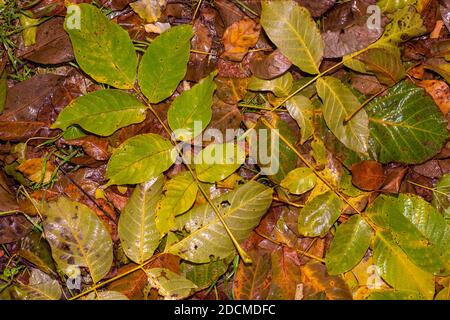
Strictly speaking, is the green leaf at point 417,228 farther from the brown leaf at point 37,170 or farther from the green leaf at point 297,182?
the brown leaf at point 37,170

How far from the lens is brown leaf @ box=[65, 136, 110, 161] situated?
1723 mm

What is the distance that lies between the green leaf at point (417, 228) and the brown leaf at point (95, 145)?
3.38 feet

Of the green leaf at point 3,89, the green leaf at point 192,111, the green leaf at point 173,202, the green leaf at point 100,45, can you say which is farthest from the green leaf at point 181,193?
the green leaf at point 3,89

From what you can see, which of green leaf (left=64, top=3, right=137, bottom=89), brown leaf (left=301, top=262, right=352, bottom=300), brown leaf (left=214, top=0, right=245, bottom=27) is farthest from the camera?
brown leaf (left=214, top=0, right=245, bottom=27)

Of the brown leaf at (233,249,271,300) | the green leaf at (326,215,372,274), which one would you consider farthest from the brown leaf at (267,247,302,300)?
the green leaf at (326,215,372,274)

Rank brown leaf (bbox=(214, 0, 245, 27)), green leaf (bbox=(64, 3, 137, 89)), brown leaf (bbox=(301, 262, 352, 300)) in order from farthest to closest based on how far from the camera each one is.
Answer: brown leaf (bbox=(214, 0, 245, 27)) → brown leaf (bbox=(301, 262, 352, 300)) → green leaf (bbox=(64, 3, 137, 89))

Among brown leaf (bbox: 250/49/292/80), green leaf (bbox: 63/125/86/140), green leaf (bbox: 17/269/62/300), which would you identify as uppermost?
brown leaf (bbox: 250/49/292/80)

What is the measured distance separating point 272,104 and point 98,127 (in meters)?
0.67

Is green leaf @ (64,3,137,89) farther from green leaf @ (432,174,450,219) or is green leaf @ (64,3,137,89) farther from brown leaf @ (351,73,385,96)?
green leaf @ (432,174,450,219)

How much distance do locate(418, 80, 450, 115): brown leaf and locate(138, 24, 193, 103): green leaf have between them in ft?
3.16

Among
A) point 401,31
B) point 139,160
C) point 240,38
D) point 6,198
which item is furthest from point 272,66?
point 6,198

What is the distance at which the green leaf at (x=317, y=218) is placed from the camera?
168cm

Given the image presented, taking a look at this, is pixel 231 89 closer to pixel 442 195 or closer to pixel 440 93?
pixel 440 93

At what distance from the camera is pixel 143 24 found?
179 cm
